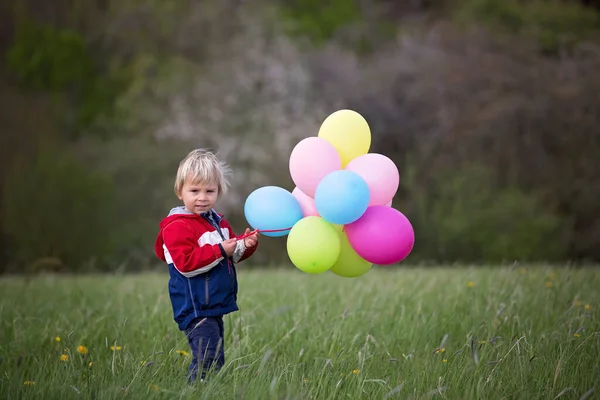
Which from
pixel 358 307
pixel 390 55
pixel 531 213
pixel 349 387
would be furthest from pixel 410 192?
pixel 349 387

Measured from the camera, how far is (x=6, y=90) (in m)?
21.2

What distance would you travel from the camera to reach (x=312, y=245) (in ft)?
10.8

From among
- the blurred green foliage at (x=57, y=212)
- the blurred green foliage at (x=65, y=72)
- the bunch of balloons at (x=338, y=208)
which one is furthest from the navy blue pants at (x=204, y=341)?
the blurred green foliage at (x=65, y=72)

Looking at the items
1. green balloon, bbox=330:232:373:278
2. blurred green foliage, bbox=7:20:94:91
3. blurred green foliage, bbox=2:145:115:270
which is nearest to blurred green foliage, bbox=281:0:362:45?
blurred green foliage, bbox=7:20:94:91

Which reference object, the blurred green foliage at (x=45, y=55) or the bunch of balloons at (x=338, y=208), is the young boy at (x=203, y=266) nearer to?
the bunch of balloons at (x=338, y=208)

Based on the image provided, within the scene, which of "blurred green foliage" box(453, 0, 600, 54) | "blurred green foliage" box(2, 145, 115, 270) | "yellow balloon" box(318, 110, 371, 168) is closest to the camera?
"yellow balloon" box(318, 110, 371, 168)

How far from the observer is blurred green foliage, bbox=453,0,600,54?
18469mm

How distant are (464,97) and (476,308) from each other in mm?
12705

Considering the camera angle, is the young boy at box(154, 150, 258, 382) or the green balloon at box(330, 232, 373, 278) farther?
the green balloon at box(330, 232, 373, 278)

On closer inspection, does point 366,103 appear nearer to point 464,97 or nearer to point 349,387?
point 464,97

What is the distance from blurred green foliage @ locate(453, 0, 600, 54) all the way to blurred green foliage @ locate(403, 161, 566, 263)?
4936 millimetres

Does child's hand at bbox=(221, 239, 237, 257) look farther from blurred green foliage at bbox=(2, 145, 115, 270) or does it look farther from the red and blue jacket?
blurred green foliage at bbox=(2, 145, 115, 270)

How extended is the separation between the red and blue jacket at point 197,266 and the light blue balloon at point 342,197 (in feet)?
1.43

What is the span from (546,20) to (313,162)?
57.3ft
